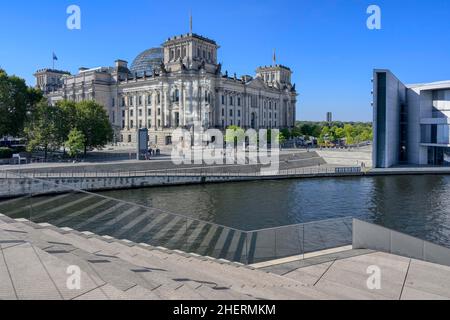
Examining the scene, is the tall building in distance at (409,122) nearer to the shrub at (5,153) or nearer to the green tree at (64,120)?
the green tree at (64,120)

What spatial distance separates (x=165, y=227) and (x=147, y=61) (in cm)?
10953

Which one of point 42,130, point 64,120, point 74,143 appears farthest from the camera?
point 64,120

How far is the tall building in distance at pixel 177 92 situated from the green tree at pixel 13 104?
1379 inches

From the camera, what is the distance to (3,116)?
57.9 metres

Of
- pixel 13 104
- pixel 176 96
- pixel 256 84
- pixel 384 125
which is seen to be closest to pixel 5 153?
pixel 13 104

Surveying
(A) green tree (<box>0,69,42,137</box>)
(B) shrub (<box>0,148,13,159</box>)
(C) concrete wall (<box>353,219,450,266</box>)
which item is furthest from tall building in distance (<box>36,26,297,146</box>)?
(C) concrete wall (<box>353,219,450,266</box>)

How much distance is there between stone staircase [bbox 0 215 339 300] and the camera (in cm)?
712

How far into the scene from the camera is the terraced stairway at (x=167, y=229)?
12.3 metres

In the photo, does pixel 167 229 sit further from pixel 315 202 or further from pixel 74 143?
pixel 74 143

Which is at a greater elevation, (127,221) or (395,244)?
(127,221)

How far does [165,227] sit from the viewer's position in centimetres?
1415

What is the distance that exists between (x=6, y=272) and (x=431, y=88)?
64.9 metres

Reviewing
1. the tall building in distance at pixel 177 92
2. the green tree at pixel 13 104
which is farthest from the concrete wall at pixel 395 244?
the tall building in distance at pixel 177 92

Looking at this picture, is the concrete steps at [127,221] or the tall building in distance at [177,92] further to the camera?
the tall building in distance at [177,92]
